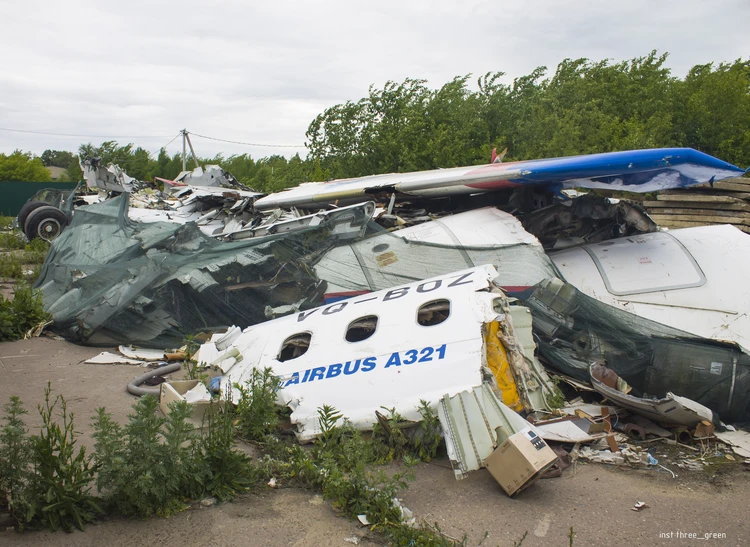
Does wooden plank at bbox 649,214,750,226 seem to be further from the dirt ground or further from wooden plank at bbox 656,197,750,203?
the dirt ground

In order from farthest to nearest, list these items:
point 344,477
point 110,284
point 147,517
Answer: point 110,284 < point 344,477 < point 147,517

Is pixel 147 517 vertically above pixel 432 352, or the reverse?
pixel 432 352

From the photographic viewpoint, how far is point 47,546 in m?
3.47

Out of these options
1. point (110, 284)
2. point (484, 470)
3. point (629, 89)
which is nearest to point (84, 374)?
point (110, 284)

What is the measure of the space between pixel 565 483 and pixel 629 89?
22.7 metres

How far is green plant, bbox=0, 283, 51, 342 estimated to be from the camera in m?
8.15

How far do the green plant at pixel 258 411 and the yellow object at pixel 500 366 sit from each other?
6.30 feet

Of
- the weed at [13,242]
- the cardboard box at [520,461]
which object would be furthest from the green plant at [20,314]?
the weed at [13,242]

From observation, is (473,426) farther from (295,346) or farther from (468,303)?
(295,346)

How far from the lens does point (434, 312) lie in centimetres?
622

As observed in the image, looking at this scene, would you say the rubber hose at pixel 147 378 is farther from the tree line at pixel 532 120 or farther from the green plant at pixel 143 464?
the tree line at pixel 532 120

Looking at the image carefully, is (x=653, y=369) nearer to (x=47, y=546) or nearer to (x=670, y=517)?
(x=670, y=517)

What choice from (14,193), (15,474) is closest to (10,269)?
(15,474)

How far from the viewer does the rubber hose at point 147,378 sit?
6270mm
